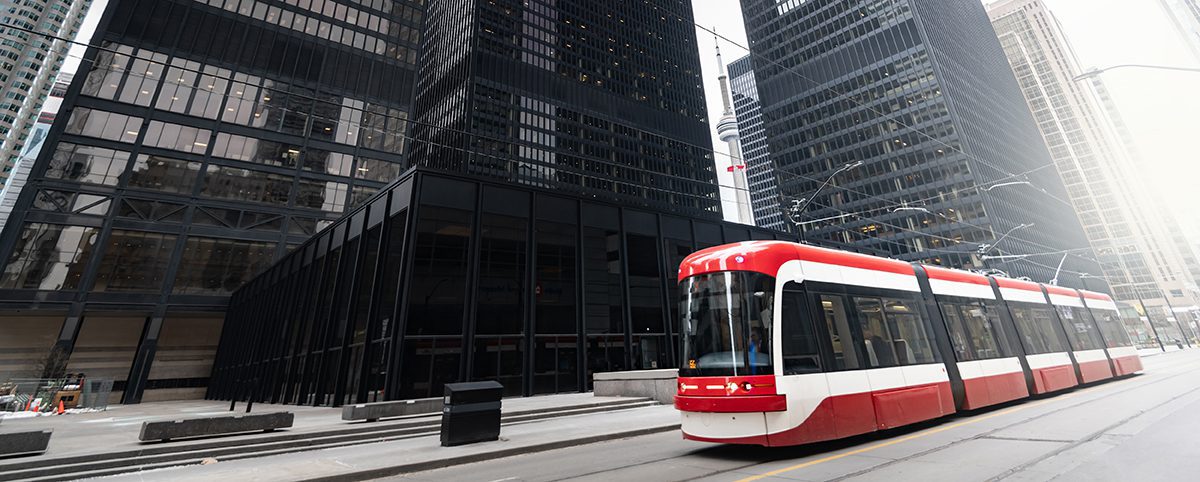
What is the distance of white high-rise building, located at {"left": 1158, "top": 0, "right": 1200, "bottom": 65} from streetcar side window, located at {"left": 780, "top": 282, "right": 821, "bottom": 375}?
13.5 m

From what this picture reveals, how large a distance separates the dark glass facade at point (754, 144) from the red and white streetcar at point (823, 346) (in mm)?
106298

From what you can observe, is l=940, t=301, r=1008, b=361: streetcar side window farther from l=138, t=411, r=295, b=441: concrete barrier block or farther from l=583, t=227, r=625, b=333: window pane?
l=138, t=411, r=295, b=441: concrete barrier block

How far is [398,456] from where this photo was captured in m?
8.04

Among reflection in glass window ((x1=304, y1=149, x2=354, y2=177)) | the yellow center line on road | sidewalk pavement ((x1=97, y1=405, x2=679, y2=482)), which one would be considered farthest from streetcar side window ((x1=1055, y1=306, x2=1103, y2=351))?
reflection in glass window ((x1=304, y1=149, x2=354, y2=177))

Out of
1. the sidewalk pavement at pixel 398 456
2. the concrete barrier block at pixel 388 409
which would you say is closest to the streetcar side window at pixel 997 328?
the sidewalk pavement at pixel 398 456

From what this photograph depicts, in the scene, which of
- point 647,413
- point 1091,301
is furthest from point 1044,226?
point 647,413

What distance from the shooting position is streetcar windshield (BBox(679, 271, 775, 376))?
276 inches

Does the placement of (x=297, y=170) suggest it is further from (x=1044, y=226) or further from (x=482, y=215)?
(x=1044, y=226)

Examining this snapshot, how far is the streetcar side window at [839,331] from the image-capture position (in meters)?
7.78

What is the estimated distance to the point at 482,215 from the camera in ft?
64.3

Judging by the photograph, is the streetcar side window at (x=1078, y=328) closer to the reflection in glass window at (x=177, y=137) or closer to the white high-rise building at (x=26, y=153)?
the reflection in glass window at (x=177, y=137)

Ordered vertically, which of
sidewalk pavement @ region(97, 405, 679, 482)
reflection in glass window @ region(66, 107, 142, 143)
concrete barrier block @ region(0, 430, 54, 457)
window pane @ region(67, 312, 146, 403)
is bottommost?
sidewalk pavement @ region(97, 405, 679, 482)

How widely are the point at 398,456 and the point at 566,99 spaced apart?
82904mm

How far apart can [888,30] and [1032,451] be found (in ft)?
322
